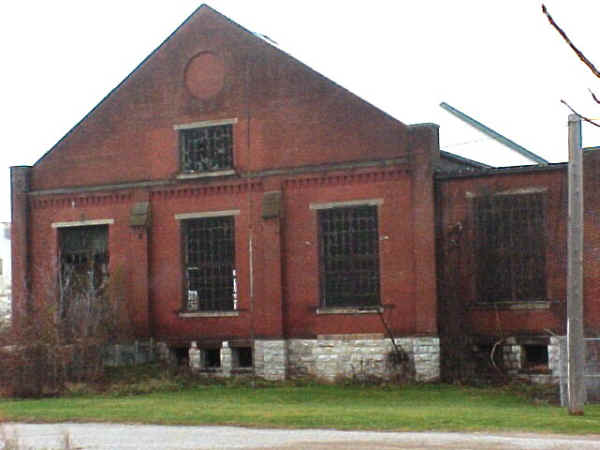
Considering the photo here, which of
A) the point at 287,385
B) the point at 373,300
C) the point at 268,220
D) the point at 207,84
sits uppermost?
the point at 207,84

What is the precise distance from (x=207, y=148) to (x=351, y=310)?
715cm

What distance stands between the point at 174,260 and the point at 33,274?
5512mm

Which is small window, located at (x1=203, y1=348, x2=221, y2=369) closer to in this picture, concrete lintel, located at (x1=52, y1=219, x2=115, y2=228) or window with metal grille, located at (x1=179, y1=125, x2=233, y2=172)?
concrete lintel, located at (x1=52, y1=219, x2=115, y2=228)

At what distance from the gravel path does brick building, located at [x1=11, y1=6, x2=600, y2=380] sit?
11.5 meters

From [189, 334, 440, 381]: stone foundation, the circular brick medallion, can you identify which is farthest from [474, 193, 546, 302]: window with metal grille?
the circular brick medallion

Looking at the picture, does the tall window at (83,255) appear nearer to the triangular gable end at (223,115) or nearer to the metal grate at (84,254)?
the metal grate at (84,254)

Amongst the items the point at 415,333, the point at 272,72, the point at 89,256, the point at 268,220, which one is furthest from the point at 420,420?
the point at 89,256

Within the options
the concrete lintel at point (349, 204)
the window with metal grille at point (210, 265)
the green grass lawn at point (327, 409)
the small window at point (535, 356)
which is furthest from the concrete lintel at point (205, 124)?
the small window at point (535, 356)

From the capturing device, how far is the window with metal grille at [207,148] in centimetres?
3300

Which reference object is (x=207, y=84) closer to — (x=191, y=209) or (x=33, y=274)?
(x=191, y=209)

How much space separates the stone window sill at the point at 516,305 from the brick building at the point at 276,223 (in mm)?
39

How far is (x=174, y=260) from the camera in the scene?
1321 inches

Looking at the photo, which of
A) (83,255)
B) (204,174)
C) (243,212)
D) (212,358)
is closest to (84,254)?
(83,255)

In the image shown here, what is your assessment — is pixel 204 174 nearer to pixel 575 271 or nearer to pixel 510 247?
pixel 510 247
